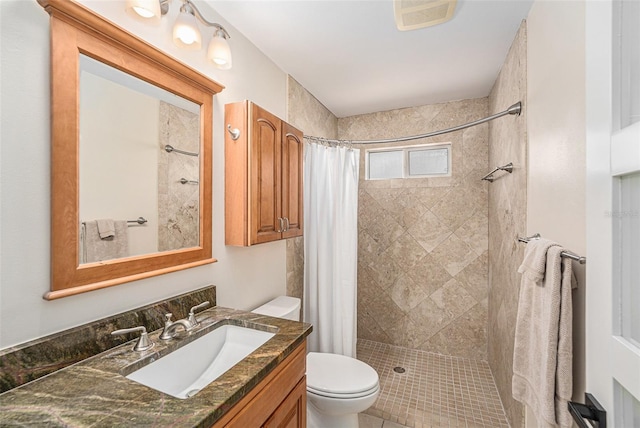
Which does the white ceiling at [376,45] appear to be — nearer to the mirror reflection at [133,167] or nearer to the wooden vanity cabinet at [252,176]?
the wooden vanity cabinet at [252,176]

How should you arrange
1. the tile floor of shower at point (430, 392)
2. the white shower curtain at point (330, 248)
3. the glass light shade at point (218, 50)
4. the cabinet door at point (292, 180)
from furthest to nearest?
the white shower curtain at point (330, 248), the tile floor of shower at point (430, 392), the cabinet door at point (292, 180), the glass light shade at point (218, 50)

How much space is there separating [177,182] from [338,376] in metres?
1.41

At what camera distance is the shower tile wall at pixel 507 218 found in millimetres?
1629

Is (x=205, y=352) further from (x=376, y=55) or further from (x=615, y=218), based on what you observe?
(x=376, y=55)

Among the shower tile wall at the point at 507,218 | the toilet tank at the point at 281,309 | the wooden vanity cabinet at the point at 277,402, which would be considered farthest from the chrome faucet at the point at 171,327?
the shower tile wall at the point at 507,218

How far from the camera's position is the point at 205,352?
3.95 feet

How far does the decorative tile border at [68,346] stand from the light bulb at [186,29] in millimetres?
Answer: 1174

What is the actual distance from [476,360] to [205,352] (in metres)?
2.57

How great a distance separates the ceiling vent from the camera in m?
1.43

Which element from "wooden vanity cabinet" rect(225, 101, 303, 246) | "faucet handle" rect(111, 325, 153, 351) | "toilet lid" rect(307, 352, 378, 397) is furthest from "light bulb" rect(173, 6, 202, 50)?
"toilet lid" rect(307, 352, 378, 397)

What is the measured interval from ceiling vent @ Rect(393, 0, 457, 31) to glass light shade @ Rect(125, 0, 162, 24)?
112 cm

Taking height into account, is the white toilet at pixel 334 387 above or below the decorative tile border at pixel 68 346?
below

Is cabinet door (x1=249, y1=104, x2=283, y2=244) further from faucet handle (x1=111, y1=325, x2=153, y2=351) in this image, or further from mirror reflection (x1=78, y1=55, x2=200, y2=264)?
faucet handle (x1=111, y1=325, x2=153, y2=351)

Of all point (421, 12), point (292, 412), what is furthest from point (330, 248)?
point (421, 12)
